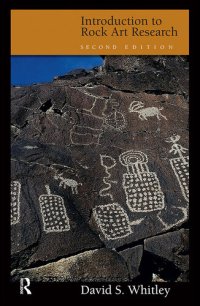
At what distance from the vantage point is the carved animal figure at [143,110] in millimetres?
9875

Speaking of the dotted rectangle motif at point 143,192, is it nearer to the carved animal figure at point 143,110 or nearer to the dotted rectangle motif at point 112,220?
the dotted rectangle motif at point 112,220

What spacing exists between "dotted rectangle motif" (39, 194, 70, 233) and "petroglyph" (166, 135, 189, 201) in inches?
Answer: 87.7

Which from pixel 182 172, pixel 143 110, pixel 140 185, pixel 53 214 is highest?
pixel 143 110

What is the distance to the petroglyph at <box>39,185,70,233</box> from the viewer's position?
7.40 m

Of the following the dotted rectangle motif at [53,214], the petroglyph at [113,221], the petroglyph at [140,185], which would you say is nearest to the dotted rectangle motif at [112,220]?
the petroglyph at [113,221]

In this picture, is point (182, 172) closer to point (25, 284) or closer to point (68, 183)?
point (68, 183)

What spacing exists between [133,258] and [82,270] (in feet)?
2.83

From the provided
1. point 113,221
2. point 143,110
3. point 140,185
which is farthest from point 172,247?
point 143,110

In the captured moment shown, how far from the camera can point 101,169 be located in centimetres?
855

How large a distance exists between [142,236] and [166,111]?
11.3ft

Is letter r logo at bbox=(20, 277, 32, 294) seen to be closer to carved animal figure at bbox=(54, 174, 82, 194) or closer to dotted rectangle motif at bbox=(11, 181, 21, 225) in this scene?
dotted rectangle motif at bbox=(11, 181, 21, 225)

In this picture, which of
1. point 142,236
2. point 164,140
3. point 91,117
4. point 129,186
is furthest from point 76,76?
point 142,236

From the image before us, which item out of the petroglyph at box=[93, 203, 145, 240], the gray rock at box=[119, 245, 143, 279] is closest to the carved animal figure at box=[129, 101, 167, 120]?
the petroglyph at box=[93, 203, 145, 240]

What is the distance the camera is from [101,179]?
8.40m
